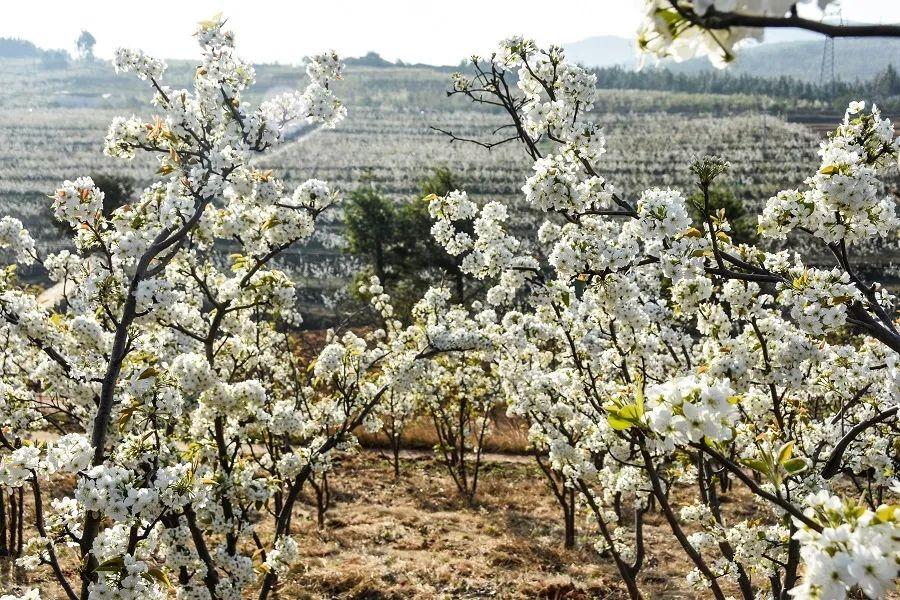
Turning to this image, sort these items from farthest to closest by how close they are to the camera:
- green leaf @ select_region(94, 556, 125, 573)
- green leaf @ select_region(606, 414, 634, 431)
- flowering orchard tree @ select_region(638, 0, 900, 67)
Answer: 1. green leaf @ select_region(94, 556, 125, 573)
2. green leaf @ select_region(606, 414, 634, 431)
3. flowering orchard tree @ select_region(638, 0, 900, 67)

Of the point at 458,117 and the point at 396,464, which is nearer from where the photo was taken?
the point at 396,464

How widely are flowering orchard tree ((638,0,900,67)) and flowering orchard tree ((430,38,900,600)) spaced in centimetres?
97

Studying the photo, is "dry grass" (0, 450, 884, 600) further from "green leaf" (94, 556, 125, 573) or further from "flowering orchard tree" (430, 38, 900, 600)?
"green leaf" (94, 556, 125, 573)

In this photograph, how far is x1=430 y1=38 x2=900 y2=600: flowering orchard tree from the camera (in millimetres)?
1934

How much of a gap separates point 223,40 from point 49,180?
195 ft

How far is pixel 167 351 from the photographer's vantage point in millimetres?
6137

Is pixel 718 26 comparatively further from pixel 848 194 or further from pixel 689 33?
pixel 848 194

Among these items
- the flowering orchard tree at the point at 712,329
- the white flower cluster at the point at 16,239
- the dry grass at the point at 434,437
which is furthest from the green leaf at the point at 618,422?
the dry grass at the point at 434,437

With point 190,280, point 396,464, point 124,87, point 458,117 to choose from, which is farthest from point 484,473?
point 124,87

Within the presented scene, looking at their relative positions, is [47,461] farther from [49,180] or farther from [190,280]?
[49,180]

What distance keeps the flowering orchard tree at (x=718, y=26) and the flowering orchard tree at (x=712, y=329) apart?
0.97 meters

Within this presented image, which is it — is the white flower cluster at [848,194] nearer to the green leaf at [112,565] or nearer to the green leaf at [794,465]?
the green leaf at [794,465]

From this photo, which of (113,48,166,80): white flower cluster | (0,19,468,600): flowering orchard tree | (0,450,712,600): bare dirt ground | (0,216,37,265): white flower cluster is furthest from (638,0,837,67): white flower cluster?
(0,450,712,600): bare dirt ground

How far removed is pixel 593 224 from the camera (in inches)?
195
